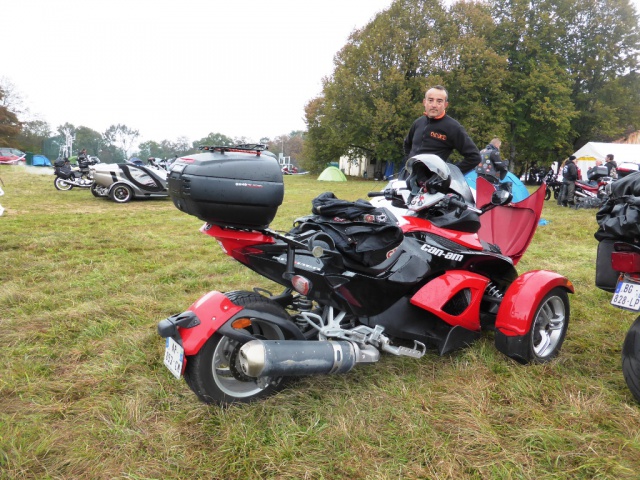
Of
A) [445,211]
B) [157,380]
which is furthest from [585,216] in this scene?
[157,380]

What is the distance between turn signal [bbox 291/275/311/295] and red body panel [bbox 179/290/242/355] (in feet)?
0.97

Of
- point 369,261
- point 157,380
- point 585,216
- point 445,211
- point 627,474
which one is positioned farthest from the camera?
point 585,216

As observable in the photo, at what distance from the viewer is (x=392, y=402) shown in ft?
7.78

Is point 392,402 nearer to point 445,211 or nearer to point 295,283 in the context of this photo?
point 295,283

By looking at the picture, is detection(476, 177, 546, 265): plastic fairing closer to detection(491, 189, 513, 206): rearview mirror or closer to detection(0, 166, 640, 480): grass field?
detection(491, 189, 513, 206): rearview mirror

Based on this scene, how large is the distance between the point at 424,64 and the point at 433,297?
2907cm

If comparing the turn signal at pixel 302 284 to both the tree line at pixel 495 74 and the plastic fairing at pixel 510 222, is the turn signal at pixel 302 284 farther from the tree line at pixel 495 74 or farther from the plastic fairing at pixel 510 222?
the tree line at pixel 495 74

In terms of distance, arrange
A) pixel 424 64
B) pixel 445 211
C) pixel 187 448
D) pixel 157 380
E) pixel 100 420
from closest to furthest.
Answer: pixel 187 448 < pixel 100 420 < pixel 157 380 < pixel 445 211 < pixel 424 64

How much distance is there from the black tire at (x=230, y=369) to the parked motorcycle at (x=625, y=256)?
1.86m

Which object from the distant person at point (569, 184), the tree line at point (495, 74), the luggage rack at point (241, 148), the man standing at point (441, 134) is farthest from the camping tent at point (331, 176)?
the luggage rack at point (241, 148)

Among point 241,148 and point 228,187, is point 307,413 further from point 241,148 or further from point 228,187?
point 241,148

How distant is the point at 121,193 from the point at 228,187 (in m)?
11.6

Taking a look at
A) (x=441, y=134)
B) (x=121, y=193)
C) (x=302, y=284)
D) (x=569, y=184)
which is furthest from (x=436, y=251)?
(x=569, y=184)

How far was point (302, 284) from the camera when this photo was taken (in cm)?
217
